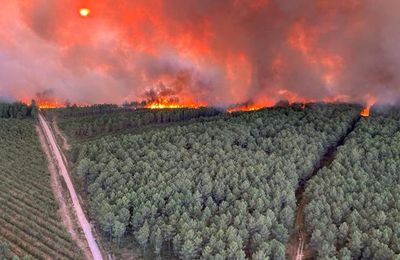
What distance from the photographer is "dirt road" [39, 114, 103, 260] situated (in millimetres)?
88456

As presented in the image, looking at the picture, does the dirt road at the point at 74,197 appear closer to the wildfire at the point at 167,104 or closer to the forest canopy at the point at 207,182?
the forest canopy at the point at 207,182

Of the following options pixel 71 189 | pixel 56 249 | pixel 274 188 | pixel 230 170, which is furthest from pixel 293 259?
pixel 71 189

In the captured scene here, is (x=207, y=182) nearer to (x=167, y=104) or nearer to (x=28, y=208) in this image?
(x=28, y=208)

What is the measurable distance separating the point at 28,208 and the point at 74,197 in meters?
12.8

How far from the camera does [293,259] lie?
9031cm

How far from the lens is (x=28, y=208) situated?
9231 cm

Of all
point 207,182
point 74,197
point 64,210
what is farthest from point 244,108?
point 64,210

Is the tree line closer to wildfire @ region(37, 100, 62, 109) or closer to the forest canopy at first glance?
wildfire @ region(37, 100, 62, 109)

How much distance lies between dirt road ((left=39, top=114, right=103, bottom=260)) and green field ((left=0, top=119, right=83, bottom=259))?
3074 mm

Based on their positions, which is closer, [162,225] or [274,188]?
[162,225]

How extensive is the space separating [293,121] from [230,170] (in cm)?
3771

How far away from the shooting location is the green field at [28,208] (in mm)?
80750

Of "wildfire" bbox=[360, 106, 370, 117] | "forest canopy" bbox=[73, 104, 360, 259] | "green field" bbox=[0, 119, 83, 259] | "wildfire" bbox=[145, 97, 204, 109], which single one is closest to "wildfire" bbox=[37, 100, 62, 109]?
"wildfire" bbox=[145, 97, 204, 109]

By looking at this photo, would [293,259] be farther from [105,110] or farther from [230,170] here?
[105,110]
